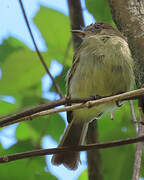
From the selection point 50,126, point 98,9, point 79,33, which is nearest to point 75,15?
point 79,33

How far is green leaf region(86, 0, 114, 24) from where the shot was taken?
9.17 ft

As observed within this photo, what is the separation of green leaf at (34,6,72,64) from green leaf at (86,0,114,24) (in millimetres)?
614

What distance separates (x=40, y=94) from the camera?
351cm

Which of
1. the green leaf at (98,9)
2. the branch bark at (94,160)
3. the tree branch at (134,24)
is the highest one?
the green leaf at (98,9)

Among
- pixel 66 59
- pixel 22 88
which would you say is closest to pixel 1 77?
pixel 22 88

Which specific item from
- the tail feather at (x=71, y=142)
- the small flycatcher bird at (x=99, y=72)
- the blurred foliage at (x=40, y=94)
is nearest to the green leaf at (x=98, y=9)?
the blurred foliage at (x=40, y=94)

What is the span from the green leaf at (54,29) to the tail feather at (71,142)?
73 cm

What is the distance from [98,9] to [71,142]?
1.47 m

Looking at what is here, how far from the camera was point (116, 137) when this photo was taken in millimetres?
2775

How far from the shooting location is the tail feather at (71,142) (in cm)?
299

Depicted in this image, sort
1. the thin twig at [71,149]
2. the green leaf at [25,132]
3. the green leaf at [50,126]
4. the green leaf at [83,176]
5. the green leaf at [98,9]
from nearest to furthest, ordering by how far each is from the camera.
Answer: the thin twig at [71,149] < the green leaf at [98,9] < the green leaf at [83,176] < the green leaf at [50,126] < the green leaf at [25,132]

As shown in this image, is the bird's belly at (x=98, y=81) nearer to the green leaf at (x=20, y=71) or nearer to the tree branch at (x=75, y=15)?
the green leaf at (x=20, y=71)

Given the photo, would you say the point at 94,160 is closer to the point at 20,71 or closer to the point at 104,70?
the point at 104,70

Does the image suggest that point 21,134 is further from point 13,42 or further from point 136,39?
point 136,39
